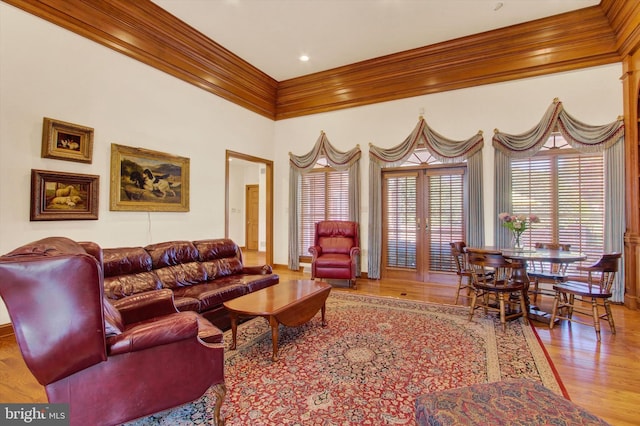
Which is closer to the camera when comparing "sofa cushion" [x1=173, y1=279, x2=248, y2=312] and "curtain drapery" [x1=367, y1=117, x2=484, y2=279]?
"sofa cushion" [x1=173, y1=279, x2=248, y2=312]

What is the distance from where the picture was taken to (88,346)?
150 centimetres

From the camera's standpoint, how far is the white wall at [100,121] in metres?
3.24

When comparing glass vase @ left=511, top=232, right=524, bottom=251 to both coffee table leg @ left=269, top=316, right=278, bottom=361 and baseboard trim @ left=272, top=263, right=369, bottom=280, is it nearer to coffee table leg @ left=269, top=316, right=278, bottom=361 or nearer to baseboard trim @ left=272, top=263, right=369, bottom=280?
baseboard trim @ left=272, top=263, right=369, bottom=280

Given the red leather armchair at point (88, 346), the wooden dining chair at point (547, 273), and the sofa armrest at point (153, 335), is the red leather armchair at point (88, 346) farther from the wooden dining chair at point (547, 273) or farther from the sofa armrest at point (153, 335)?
the wooden dining chair at point (547, 273)

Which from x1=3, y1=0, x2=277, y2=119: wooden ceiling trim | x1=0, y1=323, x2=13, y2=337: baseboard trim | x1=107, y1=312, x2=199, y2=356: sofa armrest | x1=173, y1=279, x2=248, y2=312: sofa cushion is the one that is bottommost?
x1=0, y1=323, x2=13, y2=337: baseboard trim

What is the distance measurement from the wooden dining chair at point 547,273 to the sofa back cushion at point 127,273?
4599mm

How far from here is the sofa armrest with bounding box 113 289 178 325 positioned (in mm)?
2355

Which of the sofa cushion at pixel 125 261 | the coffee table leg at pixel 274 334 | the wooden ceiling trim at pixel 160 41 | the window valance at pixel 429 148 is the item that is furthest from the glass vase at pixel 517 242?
the wooden ceiling trim at pixel 160 41

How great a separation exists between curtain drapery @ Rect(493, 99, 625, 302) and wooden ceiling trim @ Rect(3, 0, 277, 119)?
15.6 feet

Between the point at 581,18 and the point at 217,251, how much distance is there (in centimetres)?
621

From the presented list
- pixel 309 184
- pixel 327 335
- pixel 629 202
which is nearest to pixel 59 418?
pixel 327 335

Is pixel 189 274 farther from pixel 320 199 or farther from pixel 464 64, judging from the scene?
pixel 464 64

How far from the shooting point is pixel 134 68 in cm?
434

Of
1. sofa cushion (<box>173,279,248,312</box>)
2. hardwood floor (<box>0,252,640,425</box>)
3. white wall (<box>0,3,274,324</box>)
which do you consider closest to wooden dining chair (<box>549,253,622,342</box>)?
hardwood floor (<box>0,252,640,425</box>)
